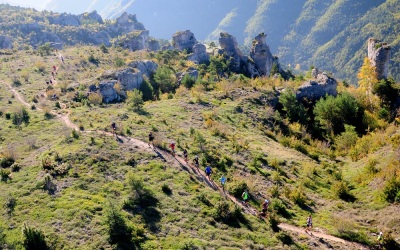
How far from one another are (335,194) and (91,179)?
21978 mm

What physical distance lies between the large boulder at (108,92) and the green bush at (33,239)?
36861 millimetres

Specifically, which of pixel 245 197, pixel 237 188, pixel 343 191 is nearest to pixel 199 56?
pixel 343 191

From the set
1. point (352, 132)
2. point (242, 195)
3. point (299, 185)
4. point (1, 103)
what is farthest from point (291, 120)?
point (1, 103)

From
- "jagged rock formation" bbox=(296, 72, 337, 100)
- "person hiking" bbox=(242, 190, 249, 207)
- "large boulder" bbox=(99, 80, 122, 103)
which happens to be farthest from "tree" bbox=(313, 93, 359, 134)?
"large boulder" bbox=(99, 80, 122, 103)

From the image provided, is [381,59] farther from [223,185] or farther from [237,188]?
[223,185]

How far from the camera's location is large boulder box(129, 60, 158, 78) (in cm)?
7000

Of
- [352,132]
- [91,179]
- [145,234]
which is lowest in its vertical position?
[145,234]

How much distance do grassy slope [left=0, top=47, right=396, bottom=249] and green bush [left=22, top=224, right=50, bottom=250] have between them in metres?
0.94

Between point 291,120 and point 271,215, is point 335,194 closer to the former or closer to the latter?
point 271,215

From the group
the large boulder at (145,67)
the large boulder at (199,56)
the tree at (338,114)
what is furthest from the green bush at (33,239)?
the large boulder at (199,56)

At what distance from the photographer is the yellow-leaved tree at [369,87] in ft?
181

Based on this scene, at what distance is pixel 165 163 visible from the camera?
3017 cm

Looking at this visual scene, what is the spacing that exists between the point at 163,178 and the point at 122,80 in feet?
124

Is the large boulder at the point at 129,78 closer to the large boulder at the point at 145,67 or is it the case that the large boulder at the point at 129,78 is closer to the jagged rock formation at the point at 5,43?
the large boulder at the point at 145,67
